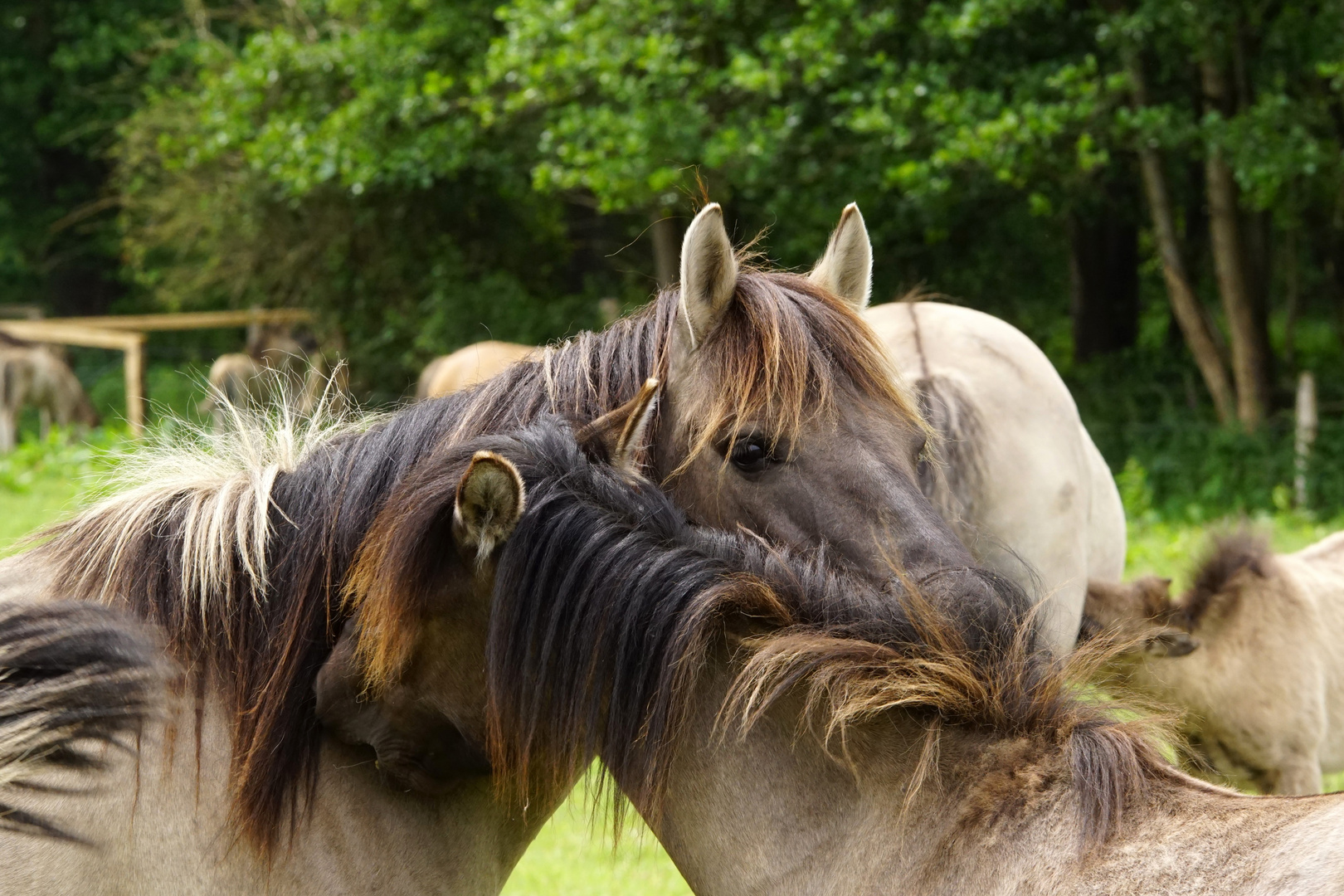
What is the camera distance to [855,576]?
1.92 meters

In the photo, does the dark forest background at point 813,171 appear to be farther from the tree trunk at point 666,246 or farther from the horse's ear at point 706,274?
the horse's ear at point 706,274

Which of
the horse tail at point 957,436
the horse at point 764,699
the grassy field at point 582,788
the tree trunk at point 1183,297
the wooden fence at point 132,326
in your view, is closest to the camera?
the horse at point 764,699

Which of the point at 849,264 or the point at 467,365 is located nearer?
the point at 849,264

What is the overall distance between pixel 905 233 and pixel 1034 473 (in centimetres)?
1062

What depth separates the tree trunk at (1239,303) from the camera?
10.1m

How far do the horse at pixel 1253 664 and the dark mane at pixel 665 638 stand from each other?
2.41m

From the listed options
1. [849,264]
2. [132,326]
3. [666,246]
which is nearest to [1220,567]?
[849,264]

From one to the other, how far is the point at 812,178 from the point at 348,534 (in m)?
8.76

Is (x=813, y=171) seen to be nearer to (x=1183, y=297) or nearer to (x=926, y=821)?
(x=1183, y=297)

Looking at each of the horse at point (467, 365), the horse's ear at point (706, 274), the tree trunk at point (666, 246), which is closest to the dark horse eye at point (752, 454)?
the horse's ear at point (706, 274)

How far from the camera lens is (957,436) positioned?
3428 mm

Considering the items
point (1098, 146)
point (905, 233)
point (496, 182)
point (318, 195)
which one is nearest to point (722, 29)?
point (1098, 146)

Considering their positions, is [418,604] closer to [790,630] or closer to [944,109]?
[790,630]

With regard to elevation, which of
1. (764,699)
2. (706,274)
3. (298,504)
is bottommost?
(764,699)
